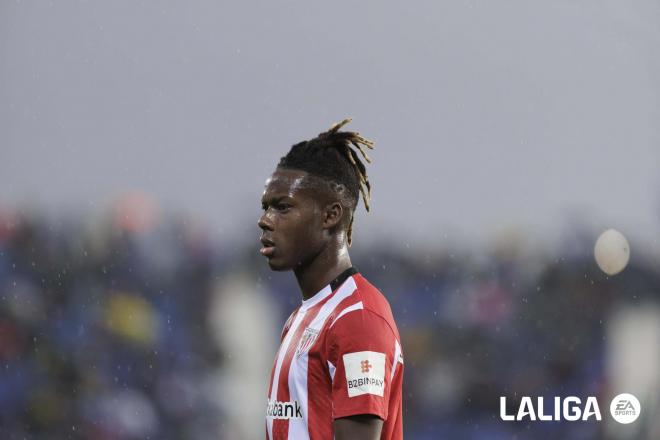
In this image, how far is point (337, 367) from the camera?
68.0 inches

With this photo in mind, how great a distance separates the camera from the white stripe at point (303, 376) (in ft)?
5.89

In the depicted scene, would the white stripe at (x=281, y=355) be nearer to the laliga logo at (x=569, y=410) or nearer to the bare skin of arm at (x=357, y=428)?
the bare skin of arm at (x=357, y=428)

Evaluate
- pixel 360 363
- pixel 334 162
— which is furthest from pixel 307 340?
pixel 334 162

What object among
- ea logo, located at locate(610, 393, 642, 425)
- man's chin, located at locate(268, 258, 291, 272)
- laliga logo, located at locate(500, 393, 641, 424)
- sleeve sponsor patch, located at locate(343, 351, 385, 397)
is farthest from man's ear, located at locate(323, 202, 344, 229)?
ea logo, located at locate(610, 393, 642, 425)

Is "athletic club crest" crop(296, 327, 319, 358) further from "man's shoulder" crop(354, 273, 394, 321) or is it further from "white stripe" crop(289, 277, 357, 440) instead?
"man's shoulder" crop(354, 273, 394, 321)

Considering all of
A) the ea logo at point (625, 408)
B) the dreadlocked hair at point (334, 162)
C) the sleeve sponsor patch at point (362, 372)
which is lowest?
the ea logo at point (625, 408)

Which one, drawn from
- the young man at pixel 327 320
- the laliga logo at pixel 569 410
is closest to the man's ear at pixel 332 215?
the young man at pixel 327 320

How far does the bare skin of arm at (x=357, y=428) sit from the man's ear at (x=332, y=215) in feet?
1.35

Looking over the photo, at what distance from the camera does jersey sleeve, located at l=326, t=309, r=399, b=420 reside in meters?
1.70

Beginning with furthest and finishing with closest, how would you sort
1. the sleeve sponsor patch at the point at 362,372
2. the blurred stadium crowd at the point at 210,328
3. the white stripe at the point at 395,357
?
the blurred stadium crowd at the point at 210,328, the white stripe at the point at 395,357, the sleeve sponsor patch at the point at 362,372

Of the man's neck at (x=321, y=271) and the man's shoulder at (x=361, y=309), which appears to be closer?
the man's shoulder at (x=361, y=309)

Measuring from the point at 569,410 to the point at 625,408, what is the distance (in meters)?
0.30

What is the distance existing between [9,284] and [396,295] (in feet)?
6.63

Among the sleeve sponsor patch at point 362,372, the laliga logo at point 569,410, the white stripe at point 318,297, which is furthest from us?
the laliga logo at point 569,410
